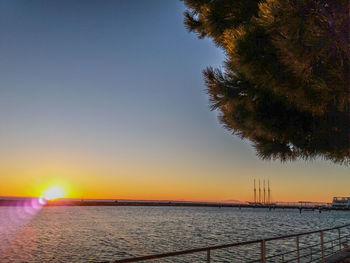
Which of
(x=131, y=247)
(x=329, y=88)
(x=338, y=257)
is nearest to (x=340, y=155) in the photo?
(x=329, y=88)

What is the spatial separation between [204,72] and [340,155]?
344 centimetres

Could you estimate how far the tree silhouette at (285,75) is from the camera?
4.52 meters

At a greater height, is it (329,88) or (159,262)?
(329,88)

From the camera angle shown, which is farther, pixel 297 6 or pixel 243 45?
pixel 243 45

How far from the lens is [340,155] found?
6430 mm

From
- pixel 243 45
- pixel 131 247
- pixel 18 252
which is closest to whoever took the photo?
pixel 243 45

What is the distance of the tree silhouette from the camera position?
4.52 meters

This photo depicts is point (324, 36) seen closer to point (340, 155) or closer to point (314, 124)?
point (314, 124)

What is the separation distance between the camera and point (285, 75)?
5297 millimetres

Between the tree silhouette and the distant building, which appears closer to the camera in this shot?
the tree silhouette

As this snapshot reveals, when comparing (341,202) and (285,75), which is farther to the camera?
(341,202)

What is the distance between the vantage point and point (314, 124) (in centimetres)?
652

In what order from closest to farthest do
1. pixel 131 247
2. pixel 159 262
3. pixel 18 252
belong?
pixel 159 262 → pixel 18 252 → pixel 131 247

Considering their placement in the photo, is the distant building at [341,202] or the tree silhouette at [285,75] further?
the distant building at [341,202]
